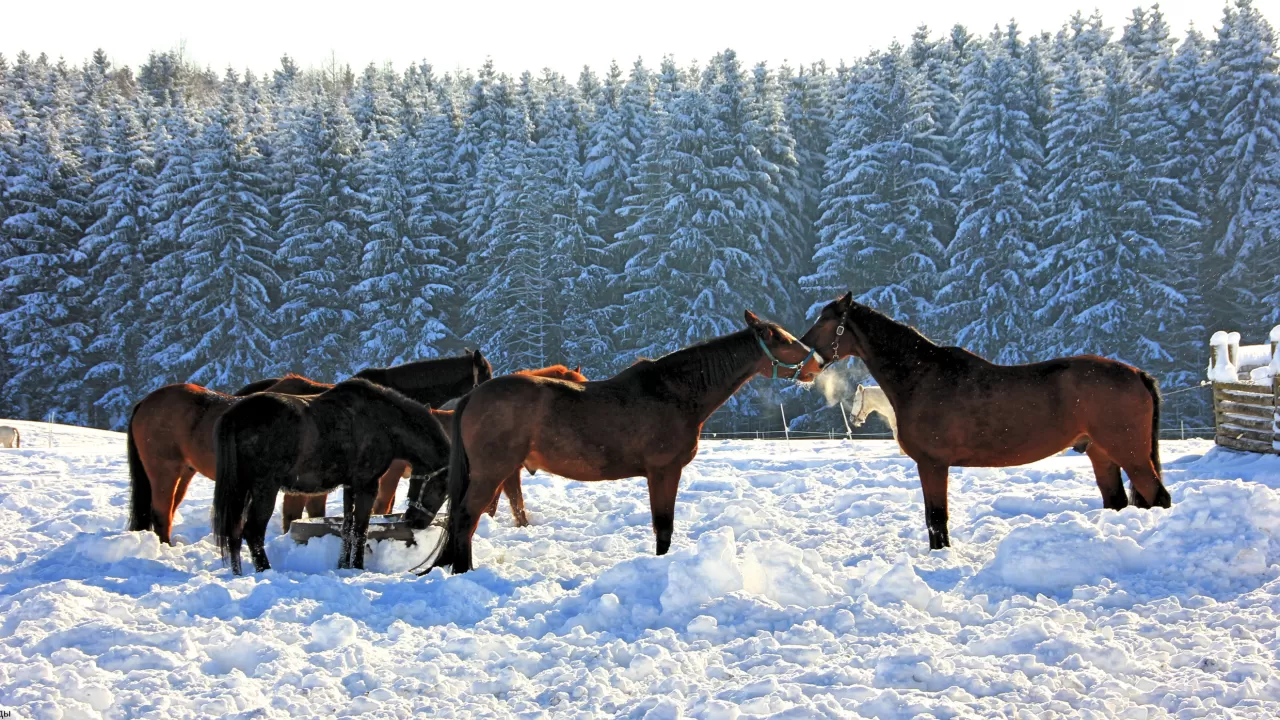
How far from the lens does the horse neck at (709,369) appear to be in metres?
8.81

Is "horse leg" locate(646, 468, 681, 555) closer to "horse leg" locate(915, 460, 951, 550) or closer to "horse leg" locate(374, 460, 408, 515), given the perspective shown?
"horse leg" locate(915, 460, 951, 550)

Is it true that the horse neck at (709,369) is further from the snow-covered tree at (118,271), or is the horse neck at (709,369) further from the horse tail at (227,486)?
the snow-covered tree at (118,271)

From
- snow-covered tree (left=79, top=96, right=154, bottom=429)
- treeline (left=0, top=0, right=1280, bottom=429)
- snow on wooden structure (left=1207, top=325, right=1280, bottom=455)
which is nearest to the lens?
snow on wooden structure (left=1207, top=325, right=1280, bottom=455)

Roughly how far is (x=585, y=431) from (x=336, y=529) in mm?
2423

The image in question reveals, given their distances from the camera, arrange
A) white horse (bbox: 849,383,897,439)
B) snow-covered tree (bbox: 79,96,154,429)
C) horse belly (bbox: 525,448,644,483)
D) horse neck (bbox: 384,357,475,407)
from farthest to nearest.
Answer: snow-covered tree (bbox: 79,96,154,429)
white horse (bbox: 849,383,897,439)
horse neck (bbox: 384,357,475,407)
horse belly (bbox: 525,448,644,483)

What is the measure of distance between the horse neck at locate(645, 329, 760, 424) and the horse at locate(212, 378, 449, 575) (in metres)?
2.20

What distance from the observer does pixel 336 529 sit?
8.70 m

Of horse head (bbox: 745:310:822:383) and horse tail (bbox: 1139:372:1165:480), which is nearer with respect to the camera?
horse tail (bbox: 1139:372:1165:480)

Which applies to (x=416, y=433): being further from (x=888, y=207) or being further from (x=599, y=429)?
(x=888, y=207)

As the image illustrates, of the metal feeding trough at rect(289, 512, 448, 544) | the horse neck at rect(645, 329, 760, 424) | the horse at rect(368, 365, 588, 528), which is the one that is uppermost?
the horse neck at rect(645, 329, 760, 424)

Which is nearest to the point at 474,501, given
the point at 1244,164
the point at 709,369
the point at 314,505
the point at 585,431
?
the point at 585,431

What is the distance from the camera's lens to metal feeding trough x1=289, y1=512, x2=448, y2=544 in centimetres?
869

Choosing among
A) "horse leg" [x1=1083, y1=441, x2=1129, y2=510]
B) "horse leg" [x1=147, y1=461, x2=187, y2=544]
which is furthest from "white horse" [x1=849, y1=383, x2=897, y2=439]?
"horse leg" [x1=147, y1=461, x2=187, y2=544]

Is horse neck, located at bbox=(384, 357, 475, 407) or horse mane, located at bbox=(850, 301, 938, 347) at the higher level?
horse mane, located at bbox=(850, 301, 938, 347)
